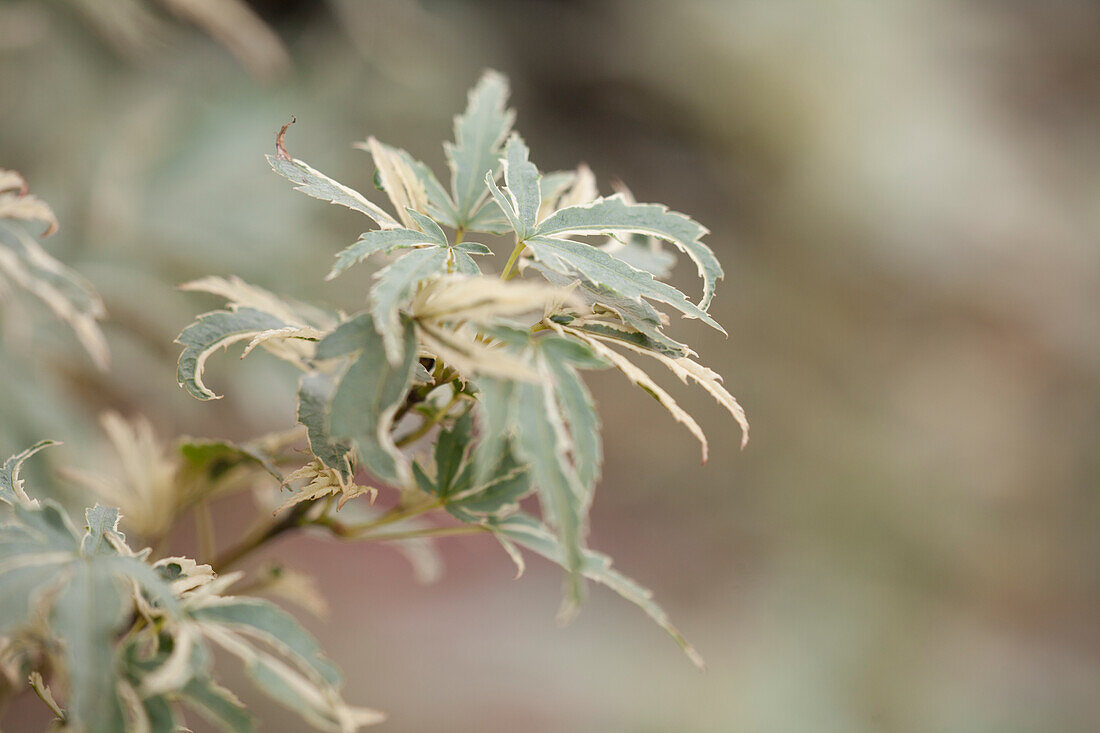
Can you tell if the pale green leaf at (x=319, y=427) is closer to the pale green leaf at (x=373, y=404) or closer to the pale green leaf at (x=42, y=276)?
the pale green leaf at (x=373, y=404)

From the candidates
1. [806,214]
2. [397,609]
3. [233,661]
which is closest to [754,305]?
[806,214]

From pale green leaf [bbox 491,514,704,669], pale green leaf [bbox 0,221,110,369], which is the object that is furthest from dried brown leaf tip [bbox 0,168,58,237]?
pale green leaf [bbox 491,514,704,669]

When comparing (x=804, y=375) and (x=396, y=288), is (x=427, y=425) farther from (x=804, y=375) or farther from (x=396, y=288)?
(x=804, y=375)

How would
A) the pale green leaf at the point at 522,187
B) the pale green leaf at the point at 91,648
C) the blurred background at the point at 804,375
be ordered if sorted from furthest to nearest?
the blurred background at the point at 804,375, the pale green leaf at the point at 522,187, the pale green leaf at the point at 91,648

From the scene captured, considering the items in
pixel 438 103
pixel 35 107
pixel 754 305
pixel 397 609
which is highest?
pixel 754 305

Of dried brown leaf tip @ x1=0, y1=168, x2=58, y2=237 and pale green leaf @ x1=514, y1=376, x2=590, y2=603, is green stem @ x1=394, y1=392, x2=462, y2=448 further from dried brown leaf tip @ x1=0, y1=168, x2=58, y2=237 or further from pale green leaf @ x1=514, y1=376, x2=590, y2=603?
dried brown leaf tip @ x1=0, y1=168, x2=58, y2=237

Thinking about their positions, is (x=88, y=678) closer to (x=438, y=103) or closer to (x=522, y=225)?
(x=522, y=225)

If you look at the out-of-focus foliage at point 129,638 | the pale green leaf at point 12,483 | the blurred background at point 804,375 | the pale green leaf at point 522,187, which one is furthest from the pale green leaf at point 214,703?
the blurred background at point 804,375

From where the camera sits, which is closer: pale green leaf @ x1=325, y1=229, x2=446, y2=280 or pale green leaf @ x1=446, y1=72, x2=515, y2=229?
pale green leaf @ x1=325, y1=229, x2=446, y2=280
